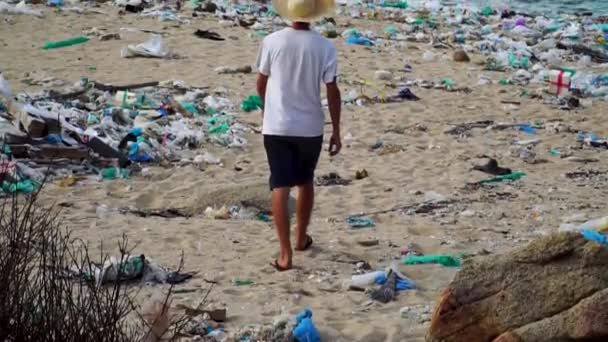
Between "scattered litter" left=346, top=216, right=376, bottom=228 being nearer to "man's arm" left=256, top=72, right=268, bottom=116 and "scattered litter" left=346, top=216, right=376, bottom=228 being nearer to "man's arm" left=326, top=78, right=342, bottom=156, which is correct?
"man's arm" left=326, top=78, right=342, bottom=156

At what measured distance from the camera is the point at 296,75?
15.3 ft

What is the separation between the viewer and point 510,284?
3.43 m

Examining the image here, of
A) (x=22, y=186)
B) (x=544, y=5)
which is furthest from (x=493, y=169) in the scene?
(x=544, y=5)

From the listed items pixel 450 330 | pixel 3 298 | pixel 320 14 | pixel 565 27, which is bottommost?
pixel 565 27

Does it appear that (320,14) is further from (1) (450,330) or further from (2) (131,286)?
(1) (450,330)

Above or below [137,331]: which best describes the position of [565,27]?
below

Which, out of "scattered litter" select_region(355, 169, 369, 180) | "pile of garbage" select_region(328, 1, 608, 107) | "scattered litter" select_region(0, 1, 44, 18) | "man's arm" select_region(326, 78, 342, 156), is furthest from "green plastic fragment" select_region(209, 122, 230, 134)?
"scattered litter" select_region(0, 1, 44, 18)

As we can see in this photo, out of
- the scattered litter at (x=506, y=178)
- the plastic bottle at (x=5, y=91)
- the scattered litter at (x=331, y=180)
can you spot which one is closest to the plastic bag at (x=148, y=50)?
the plastic bottle at (x=5, y=91)

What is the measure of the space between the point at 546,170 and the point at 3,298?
5151 mm

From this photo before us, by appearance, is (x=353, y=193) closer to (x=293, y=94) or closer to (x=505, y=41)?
(x=293, y=94)

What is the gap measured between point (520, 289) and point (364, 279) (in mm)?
1284

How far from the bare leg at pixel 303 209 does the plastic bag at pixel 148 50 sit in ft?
19.1

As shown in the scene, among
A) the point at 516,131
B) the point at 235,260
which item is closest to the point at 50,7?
the point at 516,131

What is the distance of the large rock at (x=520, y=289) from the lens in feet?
11.0
